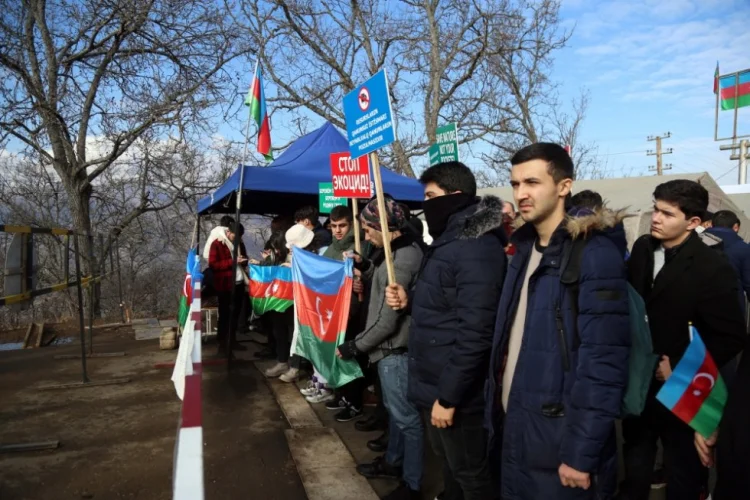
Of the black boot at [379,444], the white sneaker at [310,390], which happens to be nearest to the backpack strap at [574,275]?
the black boot at [379,444]

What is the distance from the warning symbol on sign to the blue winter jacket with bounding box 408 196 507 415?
1852mm

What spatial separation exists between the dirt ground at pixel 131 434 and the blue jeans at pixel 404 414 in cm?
85

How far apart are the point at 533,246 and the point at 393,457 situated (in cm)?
227

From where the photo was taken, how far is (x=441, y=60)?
57.3 feet

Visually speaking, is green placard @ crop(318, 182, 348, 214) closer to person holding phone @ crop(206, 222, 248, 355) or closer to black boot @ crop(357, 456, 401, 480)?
person holding phone @ crop(206, 222, 248, 355)

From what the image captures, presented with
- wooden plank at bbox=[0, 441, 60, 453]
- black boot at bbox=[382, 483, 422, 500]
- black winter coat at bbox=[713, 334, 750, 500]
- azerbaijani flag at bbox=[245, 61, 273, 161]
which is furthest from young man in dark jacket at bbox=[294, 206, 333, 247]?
black winter coat at bbox=[713, 334, 750, 500]

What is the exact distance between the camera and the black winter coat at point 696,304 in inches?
104

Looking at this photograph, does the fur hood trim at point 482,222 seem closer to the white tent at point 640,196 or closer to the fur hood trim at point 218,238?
the fur hood trim at point 218,238

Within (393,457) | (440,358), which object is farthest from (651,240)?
(393,457)

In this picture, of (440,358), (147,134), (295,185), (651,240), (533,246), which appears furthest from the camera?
(147,134)

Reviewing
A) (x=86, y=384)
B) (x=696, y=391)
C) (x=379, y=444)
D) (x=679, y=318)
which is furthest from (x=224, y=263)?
(x=696, y=391)

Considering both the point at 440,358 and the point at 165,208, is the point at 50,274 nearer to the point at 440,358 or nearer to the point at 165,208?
the point at 165,208

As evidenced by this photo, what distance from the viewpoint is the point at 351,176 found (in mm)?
5672

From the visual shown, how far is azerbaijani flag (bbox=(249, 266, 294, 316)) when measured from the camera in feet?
21.2
